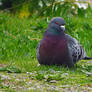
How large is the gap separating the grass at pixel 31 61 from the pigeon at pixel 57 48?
139mm

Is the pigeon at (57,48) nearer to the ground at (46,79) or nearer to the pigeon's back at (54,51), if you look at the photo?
the pigeon's back at (54,51)

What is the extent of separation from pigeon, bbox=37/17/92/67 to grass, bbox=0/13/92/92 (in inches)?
5.5

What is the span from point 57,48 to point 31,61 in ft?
3.78

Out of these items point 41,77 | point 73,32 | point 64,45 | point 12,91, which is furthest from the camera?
point 73,32

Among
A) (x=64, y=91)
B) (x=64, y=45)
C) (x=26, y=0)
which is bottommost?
(x=64, y=91)

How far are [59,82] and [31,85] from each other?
1.57 feet

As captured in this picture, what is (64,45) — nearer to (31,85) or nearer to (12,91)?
(31,85)

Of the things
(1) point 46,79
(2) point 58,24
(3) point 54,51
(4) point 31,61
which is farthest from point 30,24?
(1) point 46,79

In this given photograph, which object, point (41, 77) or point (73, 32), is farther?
point (73, 32)

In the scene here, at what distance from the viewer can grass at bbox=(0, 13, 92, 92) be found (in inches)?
217

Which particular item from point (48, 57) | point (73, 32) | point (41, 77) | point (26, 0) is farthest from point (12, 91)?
point (26, 0)

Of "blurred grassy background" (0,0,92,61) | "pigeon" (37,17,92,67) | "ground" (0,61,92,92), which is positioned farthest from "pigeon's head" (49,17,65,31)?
"blurred grassy background" (0,0,92,61)

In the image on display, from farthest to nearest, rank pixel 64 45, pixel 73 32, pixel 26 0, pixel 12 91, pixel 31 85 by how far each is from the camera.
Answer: pixel 26 0, pixel 73 32, pixel 64 45, pixel 31 85, pixel 12 91

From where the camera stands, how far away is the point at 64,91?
521 cm
